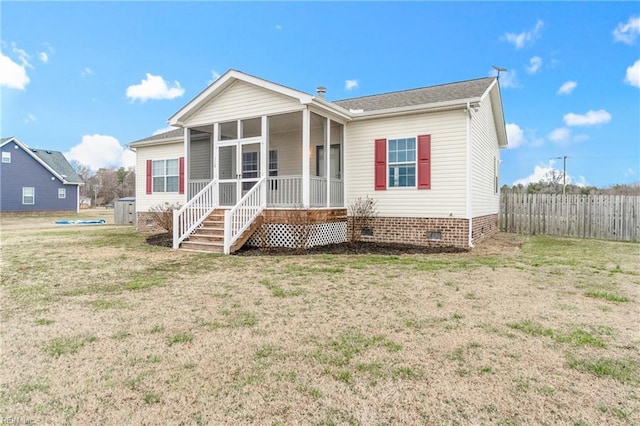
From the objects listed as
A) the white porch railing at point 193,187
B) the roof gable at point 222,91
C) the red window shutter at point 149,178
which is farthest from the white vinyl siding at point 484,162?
the red window shutter at point 149,178

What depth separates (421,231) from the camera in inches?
398

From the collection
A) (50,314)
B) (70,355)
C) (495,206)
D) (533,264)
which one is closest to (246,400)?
(70,355)

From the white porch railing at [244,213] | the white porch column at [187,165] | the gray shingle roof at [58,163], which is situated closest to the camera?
the white porch railing at [244,213]

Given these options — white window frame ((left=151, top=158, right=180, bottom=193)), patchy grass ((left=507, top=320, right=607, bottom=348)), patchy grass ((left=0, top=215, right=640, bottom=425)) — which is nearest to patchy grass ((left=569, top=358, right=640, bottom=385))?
patchy grass ((left=0, top=215, right=640, bottom=425))

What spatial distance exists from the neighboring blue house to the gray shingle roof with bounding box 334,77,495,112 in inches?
1132

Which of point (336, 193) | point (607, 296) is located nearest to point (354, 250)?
point (336, 193)

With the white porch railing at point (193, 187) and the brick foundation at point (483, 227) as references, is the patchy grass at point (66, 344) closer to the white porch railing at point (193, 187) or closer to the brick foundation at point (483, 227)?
the white porch railing at point (193, 187)

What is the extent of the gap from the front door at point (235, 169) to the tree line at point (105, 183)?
4766 cm

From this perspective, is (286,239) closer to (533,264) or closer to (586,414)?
(533,264)

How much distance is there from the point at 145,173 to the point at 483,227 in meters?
13.4

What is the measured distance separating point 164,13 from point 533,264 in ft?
48.6

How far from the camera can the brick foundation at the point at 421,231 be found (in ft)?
31.7

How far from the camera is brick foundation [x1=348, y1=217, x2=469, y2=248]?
9.65m

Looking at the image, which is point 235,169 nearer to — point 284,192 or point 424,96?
point 284,192
